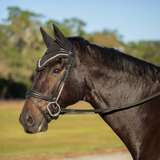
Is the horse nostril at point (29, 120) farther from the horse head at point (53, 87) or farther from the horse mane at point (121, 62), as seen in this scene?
the horse mane at point (121, 62)

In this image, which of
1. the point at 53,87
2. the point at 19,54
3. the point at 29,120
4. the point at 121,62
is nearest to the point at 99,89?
the point at 121,62

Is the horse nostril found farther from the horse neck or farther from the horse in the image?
the horse neck

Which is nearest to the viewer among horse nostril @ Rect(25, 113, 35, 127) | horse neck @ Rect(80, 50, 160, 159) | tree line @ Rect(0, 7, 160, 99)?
horse nostril @ Rect(25, 113, 35, 127)

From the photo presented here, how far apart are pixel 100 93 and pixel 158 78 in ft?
2.44

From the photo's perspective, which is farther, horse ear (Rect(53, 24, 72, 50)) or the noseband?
horse ear (Rect(53, 24, 72, 50))

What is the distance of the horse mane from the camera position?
2.79 meters

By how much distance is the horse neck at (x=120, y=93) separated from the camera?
2719 millimetres

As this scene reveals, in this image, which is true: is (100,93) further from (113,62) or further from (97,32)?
(97,32)

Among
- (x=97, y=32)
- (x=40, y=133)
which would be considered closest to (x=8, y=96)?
(x=97, y=32)

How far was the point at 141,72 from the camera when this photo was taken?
2797mm

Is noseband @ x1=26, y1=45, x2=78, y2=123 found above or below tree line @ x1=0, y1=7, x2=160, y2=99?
above

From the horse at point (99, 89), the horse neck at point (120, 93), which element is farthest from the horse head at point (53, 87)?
the horse neck at point (120, 93)

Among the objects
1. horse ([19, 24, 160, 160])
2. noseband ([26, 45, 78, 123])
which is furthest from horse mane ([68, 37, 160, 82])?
noseband ([26, 45, 78, 123])

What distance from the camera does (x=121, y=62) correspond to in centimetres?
283
